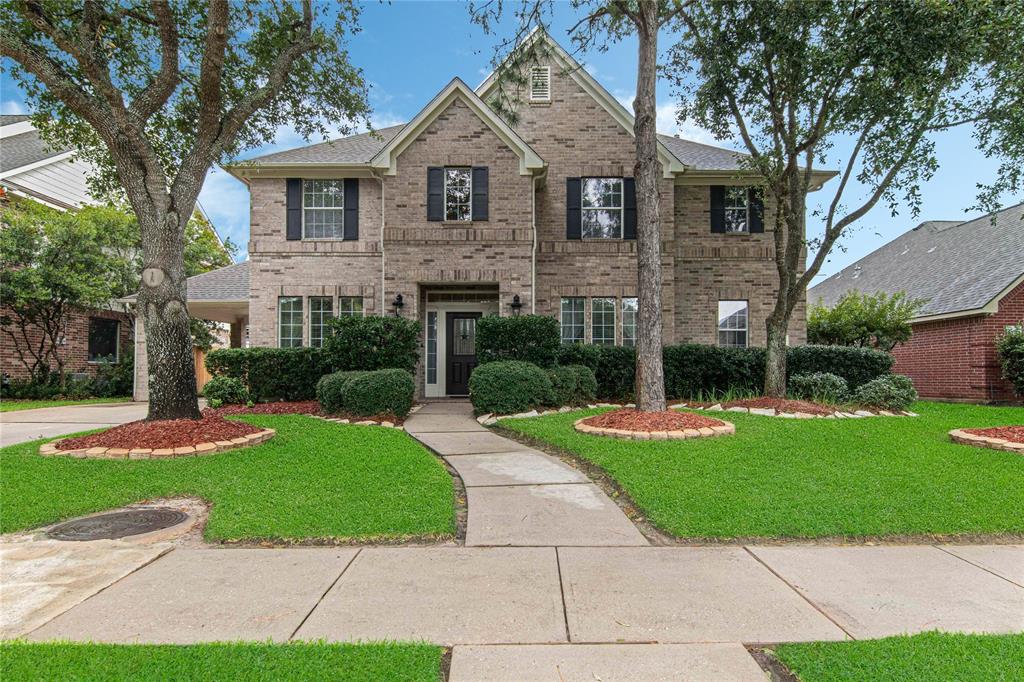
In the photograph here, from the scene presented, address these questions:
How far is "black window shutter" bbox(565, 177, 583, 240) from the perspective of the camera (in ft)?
42.3

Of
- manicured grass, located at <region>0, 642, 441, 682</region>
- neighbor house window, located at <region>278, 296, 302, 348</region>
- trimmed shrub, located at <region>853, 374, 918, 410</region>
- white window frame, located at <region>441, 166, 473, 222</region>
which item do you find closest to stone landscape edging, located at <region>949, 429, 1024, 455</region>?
trimmed shrub, located at <region>853, 374, 918, 410</region>

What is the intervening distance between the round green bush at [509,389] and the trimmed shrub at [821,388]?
17.0ft

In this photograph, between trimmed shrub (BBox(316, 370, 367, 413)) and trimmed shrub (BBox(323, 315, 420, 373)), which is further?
trimmed shrub (BBox(323, 315, 420, 373))

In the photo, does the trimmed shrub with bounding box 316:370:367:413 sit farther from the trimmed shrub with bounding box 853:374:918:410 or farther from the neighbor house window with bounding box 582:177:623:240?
the trimmed shrub with bounding box 853:374:918:410

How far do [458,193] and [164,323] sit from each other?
704 cm

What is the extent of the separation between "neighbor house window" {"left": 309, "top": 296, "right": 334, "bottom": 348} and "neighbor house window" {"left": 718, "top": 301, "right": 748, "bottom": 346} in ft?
32.3

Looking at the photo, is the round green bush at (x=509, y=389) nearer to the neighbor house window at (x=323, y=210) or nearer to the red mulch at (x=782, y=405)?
the red mulch at (x=782, y=405)

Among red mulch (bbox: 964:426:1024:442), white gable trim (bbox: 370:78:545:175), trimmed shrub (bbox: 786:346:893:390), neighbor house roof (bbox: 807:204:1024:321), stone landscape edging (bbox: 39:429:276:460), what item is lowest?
stone landscape edging (bbox: 39:429:276:460)

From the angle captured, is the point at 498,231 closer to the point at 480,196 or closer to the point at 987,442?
the point at 480,196

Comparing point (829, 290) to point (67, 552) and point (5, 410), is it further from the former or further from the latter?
point (5, 410)

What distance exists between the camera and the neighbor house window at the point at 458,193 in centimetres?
1209

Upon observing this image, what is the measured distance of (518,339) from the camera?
10.1 m

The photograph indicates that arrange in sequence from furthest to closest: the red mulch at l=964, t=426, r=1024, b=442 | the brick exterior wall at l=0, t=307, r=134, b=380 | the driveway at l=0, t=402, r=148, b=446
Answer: the brick exterior wall at l=0, t=307, r=134, b=380 → the driveway at l=0, t=402, r=148, b=446 → the red mulch at l=964, t=426, r=1024, b=442

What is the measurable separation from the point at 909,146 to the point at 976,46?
1493 mm
